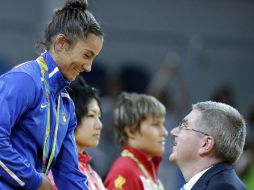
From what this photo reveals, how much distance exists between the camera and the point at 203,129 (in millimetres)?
4277

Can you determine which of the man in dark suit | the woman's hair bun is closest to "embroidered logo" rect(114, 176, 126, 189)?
the man in dark suit

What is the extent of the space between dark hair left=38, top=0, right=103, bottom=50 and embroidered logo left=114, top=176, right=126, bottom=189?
4.72 ft

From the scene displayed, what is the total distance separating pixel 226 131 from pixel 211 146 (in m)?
0.11

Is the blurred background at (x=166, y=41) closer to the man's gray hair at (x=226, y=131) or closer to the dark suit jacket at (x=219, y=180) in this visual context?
the man's gray hair at (x=226, y=131)

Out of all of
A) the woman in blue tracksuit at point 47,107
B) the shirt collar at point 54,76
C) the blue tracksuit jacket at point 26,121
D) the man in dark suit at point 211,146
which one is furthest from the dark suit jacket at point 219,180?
the shirt collar at point 54,76

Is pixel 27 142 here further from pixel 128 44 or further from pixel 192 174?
pixel 128 44

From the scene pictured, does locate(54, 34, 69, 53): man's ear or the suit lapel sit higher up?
locate(54, 34, 69, 53): man's ear

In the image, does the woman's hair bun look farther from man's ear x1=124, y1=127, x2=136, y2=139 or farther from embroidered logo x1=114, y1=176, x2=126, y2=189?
man's ear x1=124, y1=127, x2=136, y2=139

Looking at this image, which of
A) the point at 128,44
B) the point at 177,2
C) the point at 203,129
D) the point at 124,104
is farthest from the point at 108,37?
the point at 203,129

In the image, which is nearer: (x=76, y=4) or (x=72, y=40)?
(x=72, y=40)

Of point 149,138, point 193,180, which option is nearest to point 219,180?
point 193,180

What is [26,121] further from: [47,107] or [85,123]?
[85,123]

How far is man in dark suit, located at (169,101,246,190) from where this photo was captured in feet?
13.7

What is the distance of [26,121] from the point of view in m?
3.80
